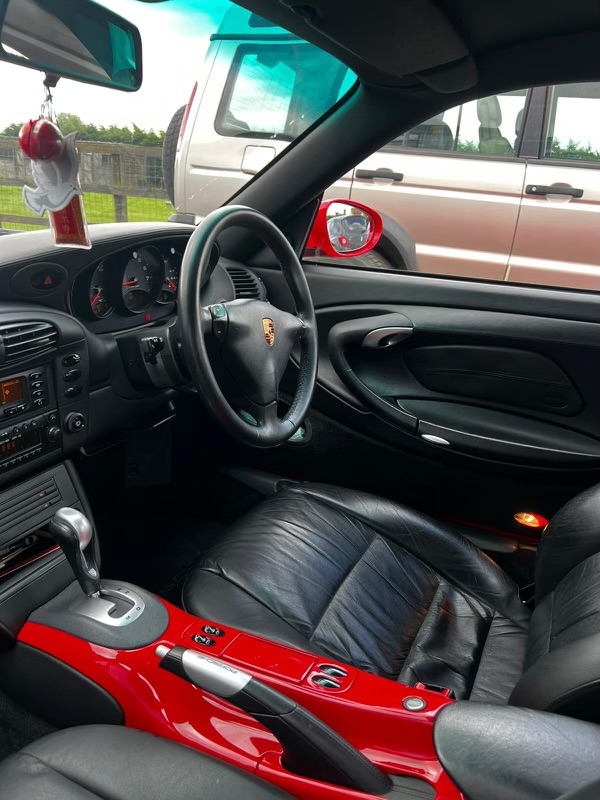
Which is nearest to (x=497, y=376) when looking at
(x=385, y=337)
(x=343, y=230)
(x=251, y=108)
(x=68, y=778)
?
(x=385, y=337)

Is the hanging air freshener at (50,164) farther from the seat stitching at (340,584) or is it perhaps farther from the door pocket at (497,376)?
the door pocket at (497,376)

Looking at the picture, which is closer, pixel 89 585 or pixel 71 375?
pixel 89 585

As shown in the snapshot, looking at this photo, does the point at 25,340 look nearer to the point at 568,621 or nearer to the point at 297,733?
the point at 297,733

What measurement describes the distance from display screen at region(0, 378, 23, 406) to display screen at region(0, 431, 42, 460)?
84 mm

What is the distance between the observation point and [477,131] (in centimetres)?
290

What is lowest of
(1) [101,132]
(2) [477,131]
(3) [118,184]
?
(3) [118,184]

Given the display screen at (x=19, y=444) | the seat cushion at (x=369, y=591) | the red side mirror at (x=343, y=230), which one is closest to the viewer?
the seat cushion at (x=369, y=591)

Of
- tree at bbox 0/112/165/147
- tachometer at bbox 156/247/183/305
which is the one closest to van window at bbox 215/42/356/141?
tree at bbox 0/112/165/147

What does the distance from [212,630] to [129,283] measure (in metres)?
0.97

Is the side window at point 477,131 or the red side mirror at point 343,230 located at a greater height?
the side window at point 477,131

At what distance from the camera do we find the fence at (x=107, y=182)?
4.15 ft

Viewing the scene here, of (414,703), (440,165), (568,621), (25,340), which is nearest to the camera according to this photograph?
(414,703)

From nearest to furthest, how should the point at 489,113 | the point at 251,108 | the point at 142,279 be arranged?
the point at 142,279
the point at 251,108
the point at 489,113

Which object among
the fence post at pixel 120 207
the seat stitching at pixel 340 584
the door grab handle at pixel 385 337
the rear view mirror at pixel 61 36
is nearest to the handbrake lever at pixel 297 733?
the seat stitching at pixel 340 584
